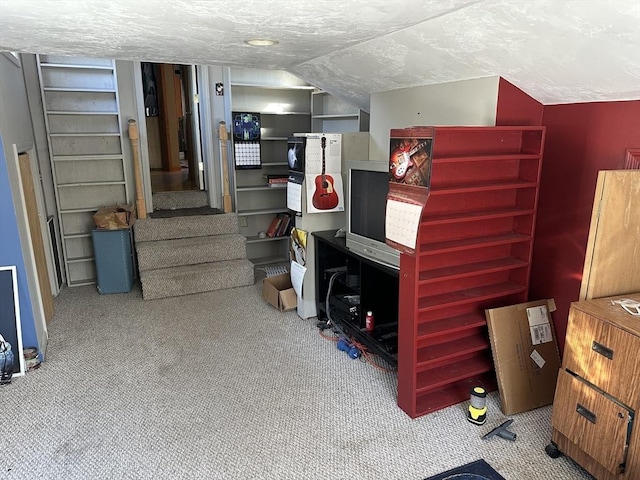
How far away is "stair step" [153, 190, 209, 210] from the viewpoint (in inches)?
193

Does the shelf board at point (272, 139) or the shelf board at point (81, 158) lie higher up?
the shelf board at point (272, 139)

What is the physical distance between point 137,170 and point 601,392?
13.2ft

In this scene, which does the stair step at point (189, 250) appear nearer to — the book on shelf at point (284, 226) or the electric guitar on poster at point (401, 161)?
the book on shelf at point (284, 226)

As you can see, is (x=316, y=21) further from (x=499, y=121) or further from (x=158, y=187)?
(x=158, y=187)

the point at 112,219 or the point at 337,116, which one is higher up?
the point at 337,116

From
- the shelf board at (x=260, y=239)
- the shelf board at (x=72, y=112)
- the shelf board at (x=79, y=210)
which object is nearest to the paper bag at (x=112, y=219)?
the shelf board at (x=79, y=210)

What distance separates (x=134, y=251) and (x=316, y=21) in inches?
130

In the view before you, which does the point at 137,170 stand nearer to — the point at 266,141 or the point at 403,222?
the point at 266,141

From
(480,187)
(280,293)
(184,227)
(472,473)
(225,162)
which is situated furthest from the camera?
(225,162)

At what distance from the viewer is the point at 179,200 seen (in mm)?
4965

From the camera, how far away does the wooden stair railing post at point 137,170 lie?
13.9ft

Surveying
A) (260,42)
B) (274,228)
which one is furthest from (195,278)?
(260,42)

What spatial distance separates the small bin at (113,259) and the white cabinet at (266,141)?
3.98 ft

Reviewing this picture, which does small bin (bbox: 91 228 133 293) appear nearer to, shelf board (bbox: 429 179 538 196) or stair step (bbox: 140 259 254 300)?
stair step (bbox: 140 259 254 300)
